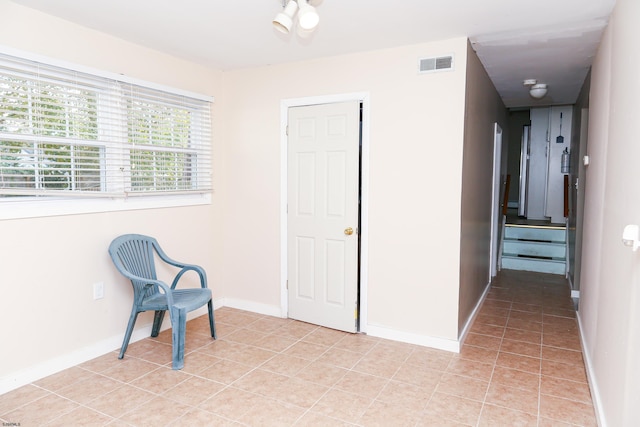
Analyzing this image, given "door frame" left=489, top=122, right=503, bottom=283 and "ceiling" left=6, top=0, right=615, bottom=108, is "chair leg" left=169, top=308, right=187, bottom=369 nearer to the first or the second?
"ceiling" left=6, top=0, right=615, bottom=108

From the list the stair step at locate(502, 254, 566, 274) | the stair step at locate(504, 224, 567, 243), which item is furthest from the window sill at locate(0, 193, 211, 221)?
the stair step at locate(504, 224, 567, 243)

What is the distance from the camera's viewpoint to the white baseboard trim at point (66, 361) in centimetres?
264

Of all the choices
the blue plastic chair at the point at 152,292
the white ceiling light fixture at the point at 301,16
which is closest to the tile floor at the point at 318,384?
the blue plastic chair at the point at 152,292

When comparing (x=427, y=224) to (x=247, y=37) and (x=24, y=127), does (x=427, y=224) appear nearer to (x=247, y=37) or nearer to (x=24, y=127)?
(x=247, y=37)

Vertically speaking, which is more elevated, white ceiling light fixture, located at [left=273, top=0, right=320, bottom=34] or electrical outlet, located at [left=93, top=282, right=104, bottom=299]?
white ceiling light fixture, located at [left=273, top=0, right=320, bottom=34]

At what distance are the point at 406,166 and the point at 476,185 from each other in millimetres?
Result: 967

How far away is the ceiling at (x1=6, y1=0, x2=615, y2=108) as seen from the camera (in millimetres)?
2578

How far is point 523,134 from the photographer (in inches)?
340

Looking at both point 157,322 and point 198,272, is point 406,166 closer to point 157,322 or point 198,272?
point 198,272

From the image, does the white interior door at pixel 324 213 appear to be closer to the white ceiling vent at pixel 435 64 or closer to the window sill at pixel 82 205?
the white ceiling vent at pixel 435 64

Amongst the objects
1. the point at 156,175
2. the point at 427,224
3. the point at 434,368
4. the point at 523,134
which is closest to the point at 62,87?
the point at 156,175

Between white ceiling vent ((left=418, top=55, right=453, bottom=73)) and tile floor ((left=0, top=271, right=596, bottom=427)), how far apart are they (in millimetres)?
2228

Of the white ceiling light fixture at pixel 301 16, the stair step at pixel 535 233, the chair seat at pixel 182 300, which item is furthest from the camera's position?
the stair step at pixel 535 233

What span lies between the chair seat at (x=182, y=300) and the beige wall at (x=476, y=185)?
205 centimetres
